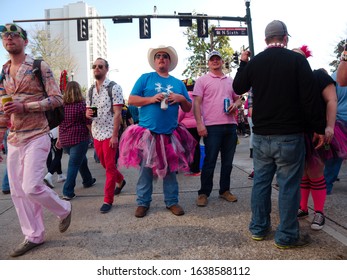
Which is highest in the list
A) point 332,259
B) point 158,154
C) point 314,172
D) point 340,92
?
point 340,92

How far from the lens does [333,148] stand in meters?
3.47

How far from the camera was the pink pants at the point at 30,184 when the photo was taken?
2797 millimetres

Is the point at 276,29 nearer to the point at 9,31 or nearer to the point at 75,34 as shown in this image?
the point at 9,31

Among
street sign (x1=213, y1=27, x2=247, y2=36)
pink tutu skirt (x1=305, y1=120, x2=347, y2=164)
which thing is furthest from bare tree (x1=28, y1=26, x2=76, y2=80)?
pink tutu skirt (x1=305, y1=120, x2=347, y2=164)

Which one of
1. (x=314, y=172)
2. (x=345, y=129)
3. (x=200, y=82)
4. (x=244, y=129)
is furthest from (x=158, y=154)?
(x=244, y=129)

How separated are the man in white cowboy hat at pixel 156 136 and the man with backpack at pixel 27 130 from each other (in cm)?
100

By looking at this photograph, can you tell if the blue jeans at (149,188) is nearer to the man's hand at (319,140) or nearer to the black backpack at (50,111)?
the black backpack at (50,111)

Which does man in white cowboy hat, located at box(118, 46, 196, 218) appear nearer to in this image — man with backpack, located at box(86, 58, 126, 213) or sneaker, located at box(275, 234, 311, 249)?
man with backpack, located at box(86, 58, 126, 213)

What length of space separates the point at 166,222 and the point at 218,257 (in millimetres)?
1006

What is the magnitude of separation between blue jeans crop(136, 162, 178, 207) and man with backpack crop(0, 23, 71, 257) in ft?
3.51

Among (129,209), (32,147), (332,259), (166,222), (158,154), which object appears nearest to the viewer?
(332,259)

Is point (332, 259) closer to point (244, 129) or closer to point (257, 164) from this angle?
point (257, 164)

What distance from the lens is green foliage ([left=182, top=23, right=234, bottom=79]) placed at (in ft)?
113

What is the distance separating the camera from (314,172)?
313 centimetres
